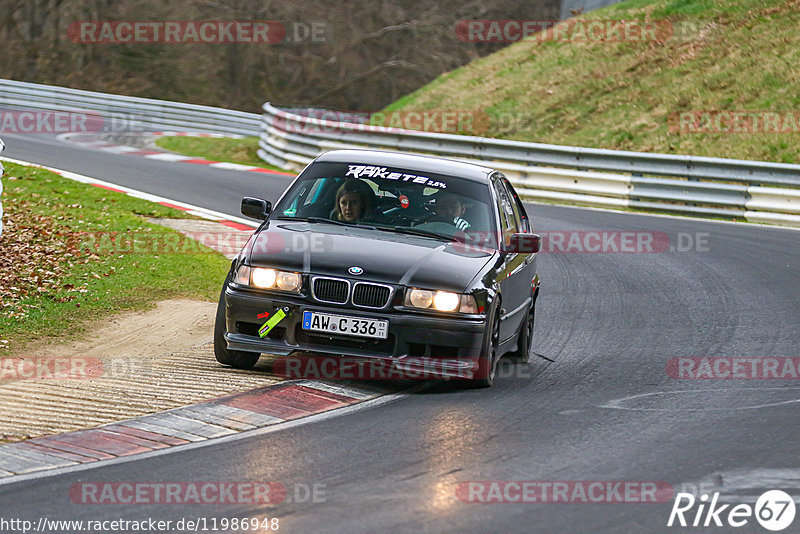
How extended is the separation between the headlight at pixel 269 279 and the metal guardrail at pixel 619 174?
45.3 ft

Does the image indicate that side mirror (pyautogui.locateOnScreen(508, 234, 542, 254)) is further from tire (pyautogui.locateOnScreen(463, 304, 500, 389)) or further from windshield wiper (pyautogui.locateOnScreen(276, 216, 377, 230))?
windshield wiper (pyautogui.locateOnScreen(276, 216, 377, 230))

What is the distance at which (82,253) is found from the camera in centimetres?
1308

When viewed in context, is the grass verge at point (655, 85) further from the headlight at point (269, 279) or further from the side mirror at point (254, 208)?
the headlight at point (269, 279)

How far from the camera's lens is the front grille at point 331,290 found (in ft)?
25.9

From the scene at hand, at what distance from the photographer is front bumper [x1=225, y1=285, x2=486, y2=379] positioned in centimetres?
786

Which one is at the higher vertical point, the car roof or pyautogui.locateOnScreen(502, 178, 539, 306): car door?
the car roof

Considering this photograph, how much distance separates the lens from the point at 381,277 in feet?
25.9

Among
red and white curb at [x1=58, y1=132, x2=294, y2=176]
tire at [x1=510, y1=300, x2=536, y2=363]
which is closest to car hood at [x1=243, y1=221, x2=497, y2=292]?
tire at [x1=510, y1=300, x2=536, y2=363]

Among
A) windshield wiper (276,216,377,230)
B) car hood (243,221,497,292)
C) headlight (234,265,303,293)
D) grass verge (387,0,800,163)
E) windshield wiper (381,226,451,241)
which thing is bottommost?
headlight (234,265,303,293)

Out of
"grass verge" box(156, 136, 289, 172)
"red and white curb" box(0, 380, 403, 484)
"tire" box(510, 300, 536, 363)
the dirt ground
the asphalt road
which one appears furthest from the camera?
"grass verge" box(156, 136, 289, 172)

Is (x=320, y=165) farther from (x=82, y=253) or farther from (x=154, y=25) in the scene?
(x=154, y=25)

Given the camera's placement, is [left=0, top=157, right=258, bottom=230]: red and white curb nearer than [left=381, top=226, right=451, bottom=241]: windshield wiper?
No

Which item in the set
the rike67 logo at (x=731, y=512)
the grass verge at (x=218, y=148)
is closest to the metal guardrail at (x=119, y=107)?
the grass verge at (x=218, y=148)

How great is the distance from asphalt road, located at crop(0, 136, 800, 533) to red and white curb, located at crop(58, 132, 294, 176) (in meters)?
13.5
